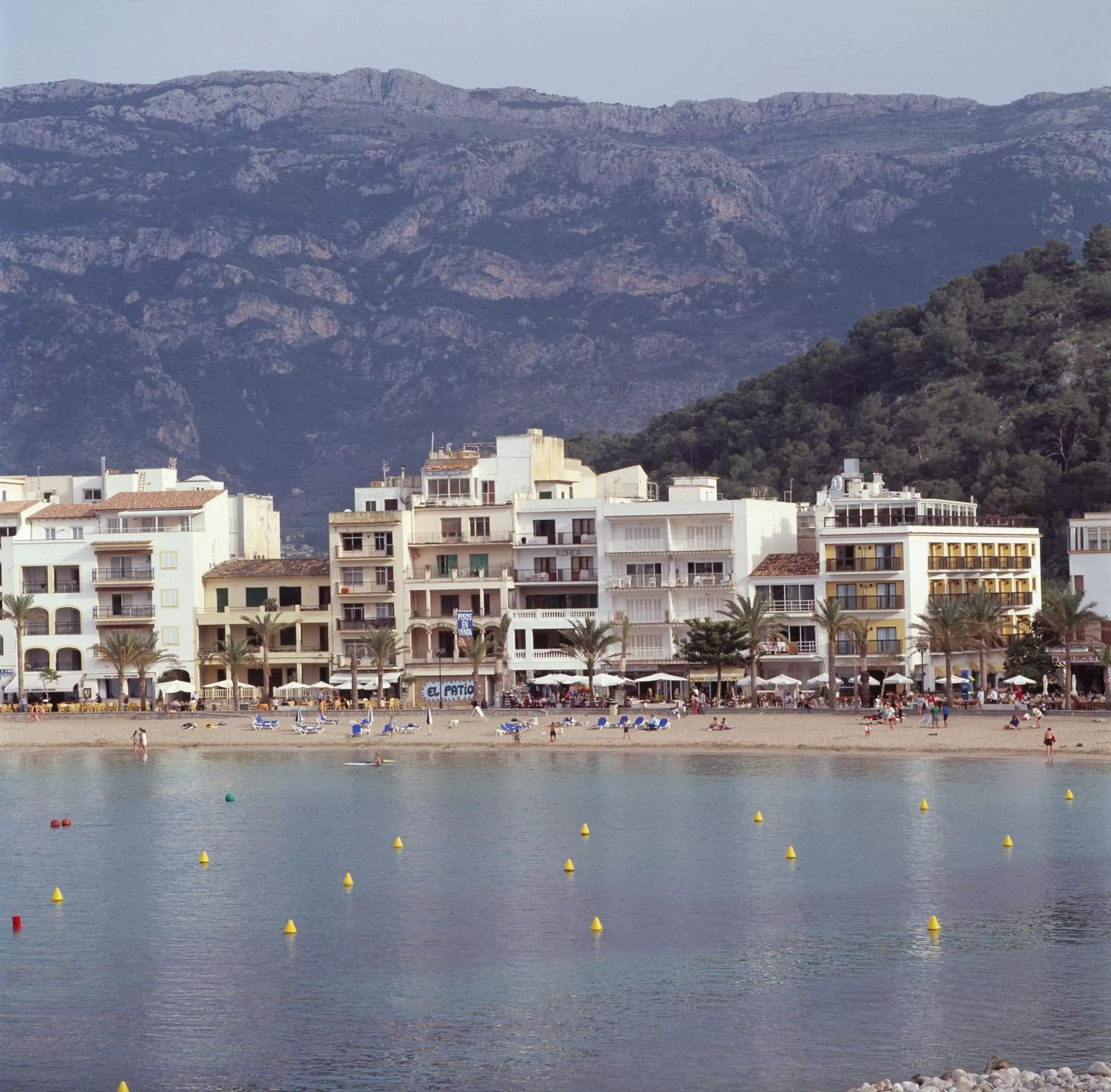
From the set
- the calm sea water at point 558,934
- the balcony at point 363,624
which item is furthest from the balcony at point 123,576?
the calm sea water at point 558,934

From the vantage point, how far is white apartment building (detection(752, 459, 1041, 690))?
105188mm

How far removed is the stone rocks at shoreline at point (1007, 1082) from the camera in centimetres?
3234

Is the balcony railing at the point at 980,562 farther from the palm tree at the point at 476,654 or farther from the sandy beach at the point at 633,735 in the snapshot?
the palm tree at the point at 476,654

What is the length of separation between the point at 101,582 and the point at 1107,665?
187 feet

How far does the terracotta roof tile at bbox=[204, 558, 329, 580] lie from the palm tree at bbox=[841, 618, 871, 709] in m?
32.0

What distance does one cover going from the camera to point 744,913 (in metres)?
51.4

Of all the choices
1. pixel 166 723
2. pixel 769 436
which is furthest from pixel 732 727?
pixel 769 436

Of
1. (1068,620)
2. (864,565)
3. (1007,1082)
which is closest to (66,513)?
(864,565)

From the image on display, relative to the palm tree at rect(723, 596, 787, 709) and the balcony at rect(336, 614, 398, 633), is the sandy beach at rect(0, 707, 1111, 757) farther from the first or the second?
the balcony at rect(336, 614, 398, 633)

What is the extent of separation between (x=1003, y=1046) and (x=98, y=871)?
31.7 meters

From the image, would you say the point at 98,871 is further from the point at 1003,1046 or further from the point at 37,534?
the point at 37,534

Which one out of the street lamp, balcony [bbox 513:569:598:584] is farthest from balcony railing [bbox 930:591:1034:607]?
the street lamp

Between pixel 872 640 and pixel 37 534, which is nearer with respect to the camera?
pixel 872 640

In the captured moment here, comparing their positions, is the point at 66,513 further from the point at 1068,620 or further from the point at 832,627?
the point at 1068,620
